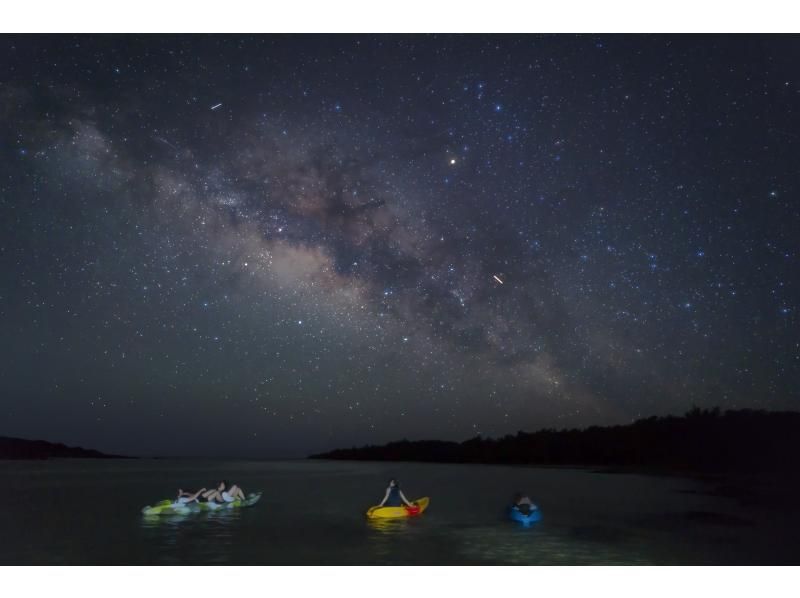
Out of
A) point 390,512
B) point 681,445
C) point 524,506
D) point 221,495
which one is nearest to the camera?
point 524,506

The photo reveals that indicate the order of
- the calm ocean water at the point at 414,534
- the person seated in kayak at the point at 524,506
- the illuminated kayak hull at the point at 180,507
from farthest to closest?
1. the illuminated kayak hull at the point at 180,507
2. the person seated in kayak at the point at 524,506
3. the calm ocean water at the point at 414,534

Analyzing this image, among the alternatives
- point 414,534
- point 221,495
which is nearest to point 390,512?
point 414,534

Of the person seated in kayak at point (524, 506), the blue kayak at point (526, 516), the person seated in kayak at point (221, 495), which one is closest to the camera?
the blue kayak at point (526, 516)

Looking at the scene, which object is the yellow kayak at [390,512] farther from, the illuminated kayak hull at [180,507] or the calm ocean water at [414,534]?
the illuminated kayak hull at [180,507]

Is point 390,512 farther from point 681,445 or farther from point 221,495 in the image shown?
point 681,445

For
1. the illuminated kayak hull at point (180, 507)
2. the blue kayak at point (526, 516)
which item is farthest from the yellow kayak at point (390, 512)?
the illuminated kayak hull at point (180, 507)

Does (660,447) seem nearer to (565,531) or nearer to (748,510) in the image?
(748,510)

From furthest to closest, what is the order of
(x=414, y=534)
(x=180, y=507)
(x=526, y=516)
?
(x=180, y=507)
(x=526, y=516)
(x=414, y=534)

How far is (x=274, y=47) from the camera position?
66.3ft

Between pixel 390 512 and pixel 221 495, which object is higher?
pixel 221 495
